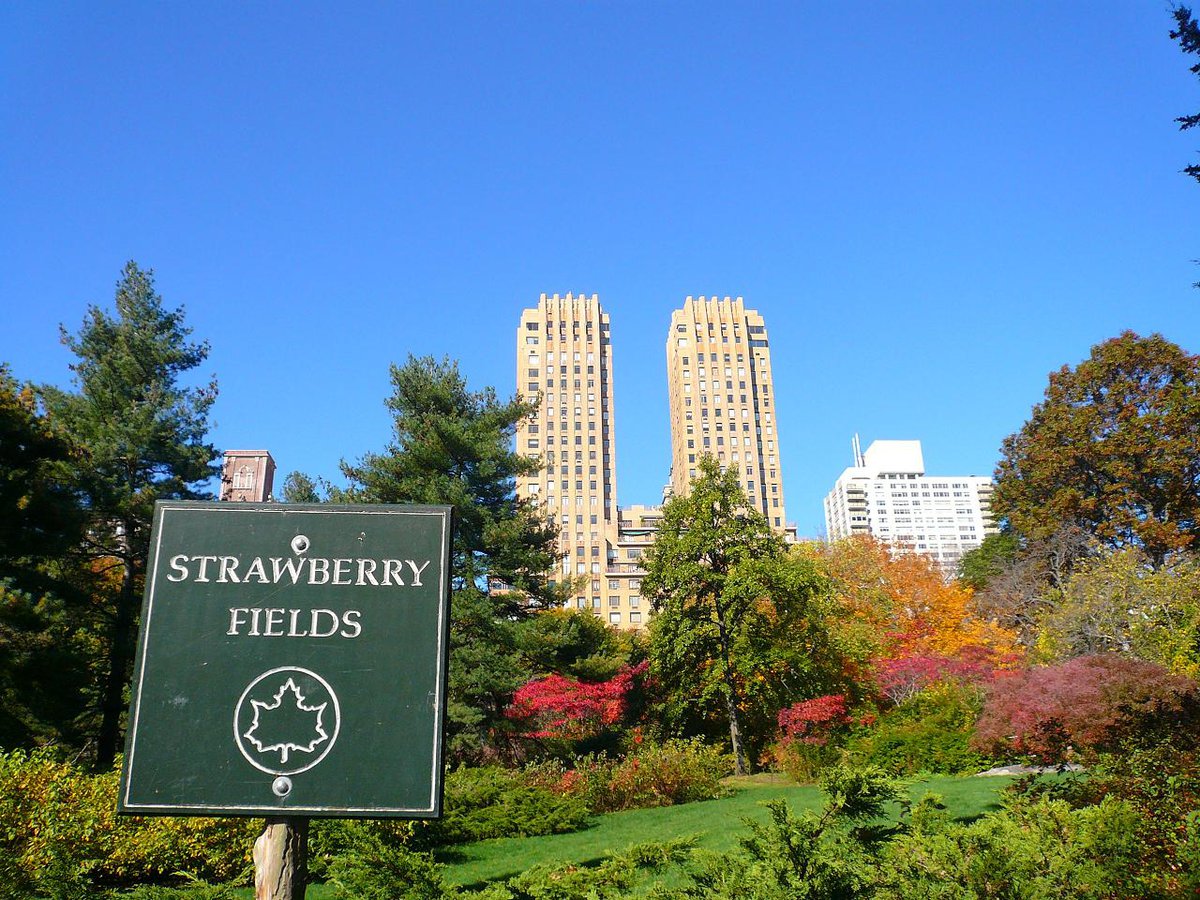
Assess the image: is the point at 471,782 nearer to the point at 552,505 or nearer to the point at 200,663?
the point at 200,663

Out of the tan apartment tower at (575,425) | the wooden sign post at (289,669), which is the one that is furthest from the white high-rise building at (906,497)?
the wooden sign post at (289,669)

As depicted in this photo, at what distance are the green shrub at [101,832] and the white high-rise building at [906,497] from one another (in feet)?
603

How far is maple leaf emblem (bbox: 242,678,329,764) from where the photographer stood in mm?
3152

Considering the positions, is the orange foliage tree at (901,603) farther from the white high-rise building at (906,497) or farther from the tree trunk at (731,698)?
the white high-rise building at (906,497)

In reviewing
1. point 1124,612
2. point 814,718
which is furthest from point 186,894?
point 1124,612

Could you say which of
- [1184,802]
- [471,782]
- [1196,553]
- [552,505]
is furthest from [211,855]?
[552,505]

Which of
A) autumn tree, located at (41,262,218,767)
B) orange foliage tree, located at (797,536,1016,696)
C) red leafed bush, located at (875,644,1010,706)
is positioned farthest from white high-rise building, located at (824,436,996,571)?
autumn tree, located at (41,262,218,767)

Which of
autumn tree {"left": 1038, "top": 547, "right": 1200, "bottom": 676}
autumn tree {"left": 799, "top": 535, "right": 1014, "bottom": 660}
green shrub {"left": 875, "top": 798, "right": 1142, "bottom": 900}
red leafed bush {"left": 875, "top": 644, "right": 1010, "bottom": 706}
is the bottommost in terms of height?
green shrub {"left": 875, "top": 798, "right": 1142, "bottom": 900}

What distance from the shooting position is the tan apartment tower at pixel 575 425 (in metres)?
100

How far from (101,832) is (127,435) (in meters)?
15.3

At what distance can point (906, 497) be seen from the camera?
191m

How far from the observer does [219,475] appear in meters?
24.5

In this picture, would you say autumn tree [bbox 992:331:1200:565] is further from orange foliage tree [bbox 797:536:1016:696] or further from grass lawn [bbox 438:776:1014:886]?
grass lawn [bbox 438:776:1014:886]

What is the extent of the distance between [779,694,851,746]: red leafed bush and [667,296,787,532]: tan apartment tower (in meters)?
81.6
